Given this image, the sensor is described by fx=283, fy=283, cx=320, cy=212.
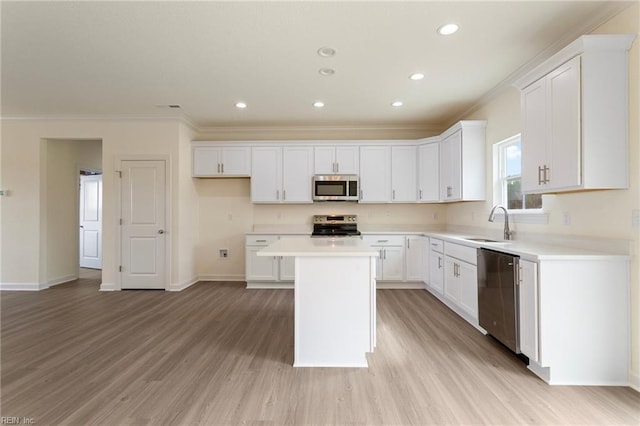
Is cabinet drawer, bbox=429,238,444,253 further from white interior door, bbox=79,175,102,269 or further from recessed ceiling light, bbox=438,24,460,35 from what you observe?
white interior door, bbox=79,175,102,269

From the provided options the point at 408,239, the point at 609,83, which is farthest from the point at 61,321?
the point at 609,83

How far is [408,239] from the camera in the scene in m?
4.54

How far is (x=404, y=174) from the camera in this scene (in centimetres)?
481

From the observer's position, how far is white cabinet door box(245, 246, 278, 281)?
15.1 ft

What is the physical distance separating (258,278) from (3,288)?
4.08m

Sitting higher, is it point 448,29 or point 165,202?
point 448,29

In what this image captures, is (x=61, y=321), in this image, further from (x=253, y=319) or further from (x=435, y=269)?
(x=435, y=269)

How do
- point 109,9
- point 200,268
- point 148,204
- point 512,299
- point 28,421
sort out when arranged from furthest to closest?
point 200,268 → point 148,204 → point 512,299 → point 109,9 → point 28,421

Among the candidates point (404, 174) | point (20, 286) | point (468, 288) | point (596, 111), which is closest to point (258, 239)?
point (404, 174)

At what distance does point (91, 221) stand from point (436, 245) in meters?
7.51

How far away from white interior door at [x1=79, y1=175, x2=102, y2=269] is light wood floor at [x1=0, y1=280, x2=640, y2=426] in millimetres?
3601

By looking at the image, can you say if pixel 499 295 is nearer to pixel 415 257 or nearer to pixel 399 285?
pixel 415 257

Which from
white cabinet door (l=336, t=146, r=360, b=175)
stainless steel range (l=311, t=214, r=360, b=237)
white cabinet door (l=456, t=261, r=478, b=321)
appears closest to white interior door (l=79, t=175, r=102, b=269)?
stainless steel range (l=311, t=214, r=360, b=237)

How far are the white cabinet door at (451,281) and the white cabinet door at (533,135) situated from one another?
1.31 metres
